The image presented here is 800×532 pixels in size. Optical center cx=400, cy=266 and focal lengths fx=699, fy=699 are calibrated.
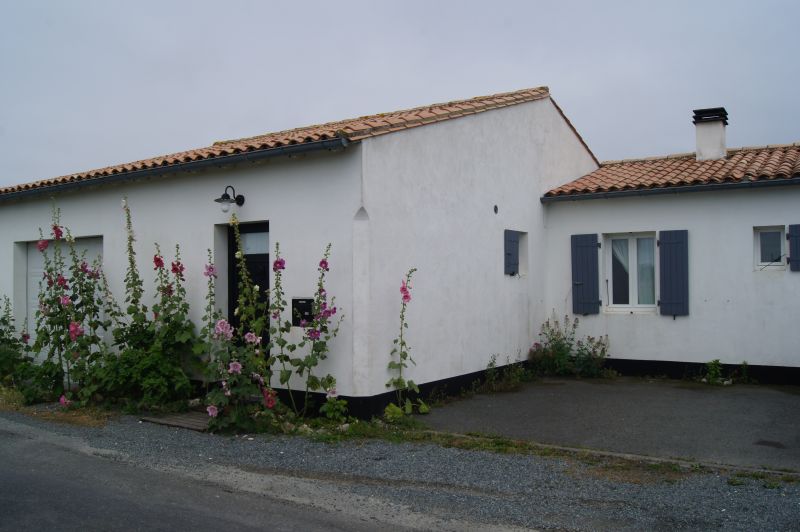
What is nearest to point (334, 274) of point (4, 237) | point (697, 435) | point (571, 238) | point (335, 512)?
point (335, 512)

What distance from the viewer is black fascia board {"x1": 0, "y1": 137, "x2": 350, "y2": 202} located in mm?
8102

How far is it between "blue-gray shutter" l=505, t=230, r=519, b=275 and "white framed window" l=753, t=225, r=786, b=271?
3.83 metres

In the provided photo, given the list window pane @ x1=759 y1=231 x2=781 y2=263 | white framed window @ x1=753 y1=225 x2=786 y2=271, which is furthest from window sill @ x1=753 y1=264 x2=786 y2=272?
window pane @ x1=759 y1=231 x2=781 y2=263

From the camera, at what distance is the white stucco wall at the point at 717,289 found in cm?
1117

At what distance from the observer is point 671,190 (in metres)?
11.9

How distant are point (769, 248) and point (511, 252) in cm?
417

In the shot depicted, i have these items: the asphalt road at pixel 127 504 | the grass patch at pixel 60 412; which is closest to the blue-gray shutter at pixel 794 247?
the asphalt road at pixel 127 504

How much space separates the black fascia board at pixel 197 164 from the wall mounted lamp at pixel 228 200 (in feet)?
1.30

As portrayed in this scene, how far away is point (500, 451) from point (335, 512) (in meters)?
2.29

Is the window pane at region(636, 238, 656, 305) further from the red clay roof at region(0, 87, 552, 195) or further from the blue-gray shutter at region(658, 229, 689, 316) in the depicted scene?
the red clay roof at region(0, 87, 552, 195)

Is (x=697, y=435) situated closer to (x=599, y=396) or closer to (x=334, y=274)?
(x=599, y=396)

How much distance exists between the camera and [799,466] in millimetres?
6438

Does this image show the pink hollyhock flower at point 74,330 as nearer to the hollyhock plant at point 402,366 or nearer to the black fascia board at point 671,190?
the hollyhock plant at point 402,366

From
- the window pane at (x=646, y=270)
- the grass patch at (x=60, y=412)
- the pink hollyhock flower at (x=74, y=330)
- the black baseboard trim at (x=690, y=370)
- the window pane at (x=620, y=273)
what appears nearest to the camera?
the grass patch at (x=60, y=412)
